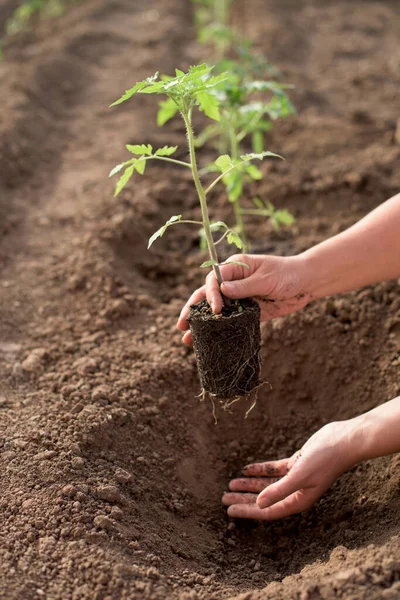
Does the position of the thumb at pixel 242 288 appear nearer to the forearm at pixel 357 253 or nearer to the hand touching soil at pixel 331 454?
the forearm at pixel 357 253

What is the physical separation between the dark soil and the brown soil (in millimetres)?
394

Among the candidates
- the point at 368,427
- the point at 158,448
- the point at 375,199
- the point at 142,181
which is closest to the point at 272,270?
the point at 368,427

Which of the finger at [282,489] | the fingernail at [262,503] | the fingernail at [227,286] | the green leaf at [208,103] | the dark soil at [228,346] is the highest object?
the green leaf at [208,103]

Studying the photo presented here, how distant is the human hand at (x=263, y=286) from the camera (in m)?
2.15

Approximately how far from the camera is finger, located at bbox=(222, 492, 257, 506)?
2.34m

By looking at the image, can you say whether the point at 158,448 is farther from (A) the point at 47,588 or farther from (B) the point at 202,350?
(A) the point at 47,588

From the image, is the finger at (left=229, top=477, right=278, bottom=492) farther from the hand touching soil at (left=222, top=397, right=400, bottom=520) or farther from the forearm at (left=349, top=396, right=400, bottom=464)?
the forearm at (left=349, top=396, right=400, bottom=464)

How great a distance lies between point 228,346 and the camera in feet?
7.04

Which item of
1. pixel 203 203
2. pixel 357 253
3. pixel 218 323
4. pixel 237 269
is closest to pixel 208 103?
pixel 203 203

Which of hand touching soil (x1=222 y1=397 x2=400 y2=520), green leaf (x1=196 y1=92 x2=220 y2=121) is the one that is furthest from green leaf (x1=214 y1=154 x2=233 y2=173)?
hand touching soil (x1=222 y1=397 x2=400 y2=520)

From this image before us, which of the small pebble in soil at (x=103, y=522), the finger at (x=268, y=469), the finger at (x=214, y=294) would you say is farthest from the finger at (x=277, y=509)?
the finger at (x=214, y=294)

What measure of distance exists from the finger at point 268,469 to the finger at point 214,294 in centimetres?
62

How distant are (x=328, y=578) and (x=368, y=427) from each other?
447 mm

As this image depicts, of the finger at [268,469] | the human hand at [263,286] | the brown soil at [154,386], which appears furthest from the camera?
the finger at [268,469]
